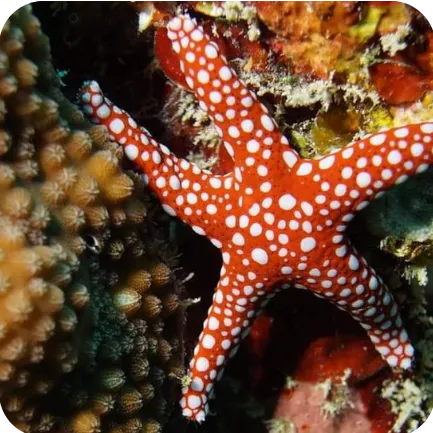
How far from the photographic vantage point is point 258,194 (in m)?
3.47

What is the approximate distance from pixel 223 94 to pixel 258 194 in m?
0.63

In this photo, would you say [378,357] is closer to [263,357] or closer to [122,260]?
[263,357]

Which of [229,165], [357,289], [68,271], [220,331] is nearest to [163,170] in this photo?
[229,165]

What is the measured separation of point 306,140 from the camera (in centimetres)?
376

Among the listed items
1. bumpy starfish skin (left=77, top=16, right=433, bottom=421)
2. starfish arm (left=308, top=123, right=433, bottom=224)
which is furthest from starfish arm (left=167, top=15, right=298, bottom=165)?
starfish arm (left=308, top=123, right=433, bottom=224)

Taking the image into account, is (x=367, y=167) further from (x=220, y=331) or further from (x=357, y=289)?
(x=220, y=331)

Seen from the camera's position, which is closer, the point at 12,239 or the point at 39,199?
the point at 12,239

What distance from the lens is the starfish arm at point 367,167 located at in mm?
3074

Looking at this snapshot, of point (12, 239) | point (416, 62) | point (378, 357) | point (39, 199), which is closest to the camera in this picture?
point (12, 239)

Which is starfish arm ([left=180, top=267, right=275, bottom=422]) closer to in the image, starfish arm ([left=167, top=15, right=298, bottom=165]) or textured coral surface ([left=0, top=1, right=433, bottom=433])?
textured coral surface ([left=0, top=1, right=433, bottom=433])

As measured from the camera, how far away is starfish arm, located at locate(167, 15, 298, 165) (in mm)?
3248

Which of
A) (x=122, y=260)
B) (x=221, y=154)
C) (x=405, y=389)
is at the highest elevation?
(x=221, y=154)

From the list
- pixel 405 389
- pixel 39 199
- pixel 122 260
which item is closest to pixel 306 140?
pixel 122 260

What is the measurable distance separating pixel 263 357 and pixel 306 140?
2049 millimetres
